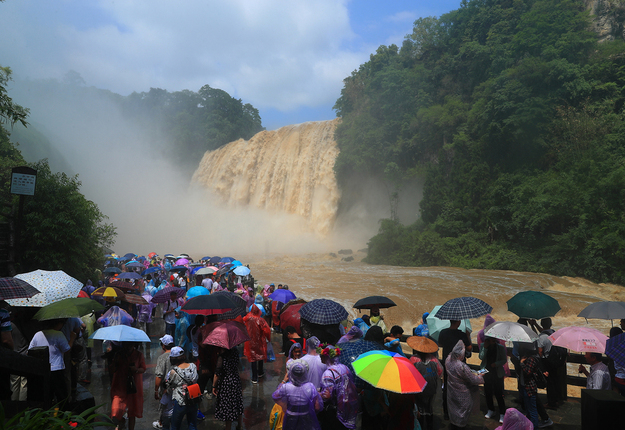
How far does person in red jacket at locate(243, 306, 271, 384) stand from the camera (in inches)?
265

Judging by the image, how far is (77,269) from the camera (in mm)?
13461

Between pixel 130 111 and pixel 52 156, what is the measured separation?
2122 centimetres

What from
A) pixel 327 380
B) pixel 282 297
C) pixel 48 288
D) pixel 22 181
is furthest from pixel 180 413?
pixel 22 181

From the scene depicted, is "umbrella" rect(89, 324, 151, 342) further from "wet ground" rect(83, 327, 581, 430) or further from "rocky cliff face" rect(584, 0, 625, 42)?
"rocky cliff face" rect(584, 0, 625, 42)

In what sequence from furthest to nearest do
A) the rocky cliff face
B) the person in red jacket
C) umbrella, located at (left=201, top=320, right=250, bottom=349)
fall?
the rocky cliff face, the person in red jacket, umbrella, located at (left=201, top=320, right=250, bottom=349)

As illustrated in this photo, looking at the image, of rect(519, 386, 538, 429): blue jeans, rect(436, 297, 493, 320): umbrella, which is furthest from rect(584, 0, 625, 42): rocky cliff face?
rect(519, 386, 538, 429): blue jeans

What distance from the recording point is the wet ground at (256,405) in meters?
5.41

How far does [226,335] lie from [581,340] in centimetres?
458

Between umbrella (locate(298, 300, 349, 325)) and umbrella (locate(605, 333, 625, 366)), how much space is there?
319 cm

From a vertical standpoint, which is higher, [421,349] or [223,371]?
[421,349]

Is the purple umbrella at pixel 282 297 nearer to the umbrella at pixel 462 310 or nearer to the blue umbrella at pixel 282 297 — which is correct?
the blue umbrella at pixel 282 297

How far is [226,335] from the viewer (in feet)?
16.8

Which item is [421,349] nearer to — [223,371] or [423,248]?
[223,371]

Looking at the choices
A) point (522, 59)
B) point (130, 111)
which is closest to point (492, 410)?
point (522, 59)
